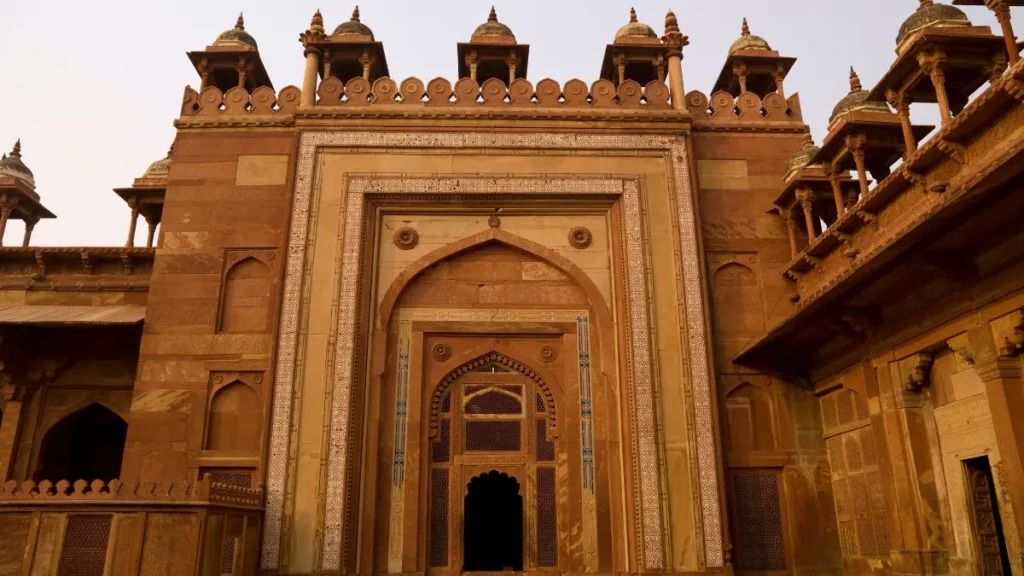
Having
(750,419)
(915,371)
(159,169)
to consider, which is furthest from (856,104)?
(159,169)

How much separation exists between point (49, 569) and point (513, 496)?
7337 mm

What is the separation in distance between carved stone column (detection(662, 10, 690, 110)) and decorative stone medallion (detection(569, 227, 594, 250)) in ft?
7.29

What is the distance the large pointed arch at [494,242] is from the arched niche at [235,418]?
184 centimetres

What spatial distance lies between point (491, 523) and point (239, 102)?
779 cm

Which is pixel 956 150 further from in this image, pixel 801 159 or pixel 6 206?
pixel 6 206

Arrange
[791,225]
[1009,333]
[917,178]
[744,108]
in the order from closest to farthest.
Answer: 1. [1009,333]
2. [917,178]
3. [791,225]
4. [744,108]

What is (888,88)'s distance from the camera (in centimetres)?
818

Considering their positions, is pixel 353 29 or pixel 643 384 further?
pixel 353 29

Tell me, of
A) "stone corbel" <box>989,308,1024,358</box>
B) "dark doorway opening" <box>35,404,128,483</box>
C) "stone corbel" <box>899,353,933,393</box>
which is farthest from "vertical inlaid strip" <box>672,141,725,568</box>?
"dark doorway opening" <box>35,404,128,483</box>

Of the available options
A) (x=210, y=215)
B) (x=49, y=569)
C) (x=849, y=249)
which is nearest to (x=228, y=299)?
(x=210, y=215)

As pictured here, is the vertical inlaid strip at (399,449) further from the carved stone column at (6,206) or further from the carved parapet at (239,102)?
the carved stone column at (6,206)

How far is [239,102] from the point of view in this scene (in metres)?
11.1

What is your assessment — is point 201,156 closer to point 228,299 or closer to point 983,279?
point 228,299

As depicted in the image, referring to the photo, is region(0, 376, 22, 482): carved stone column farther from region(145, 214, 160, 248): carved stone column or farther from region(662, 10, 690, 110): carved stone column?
region(662, 10, 690, 110): carved stone column
